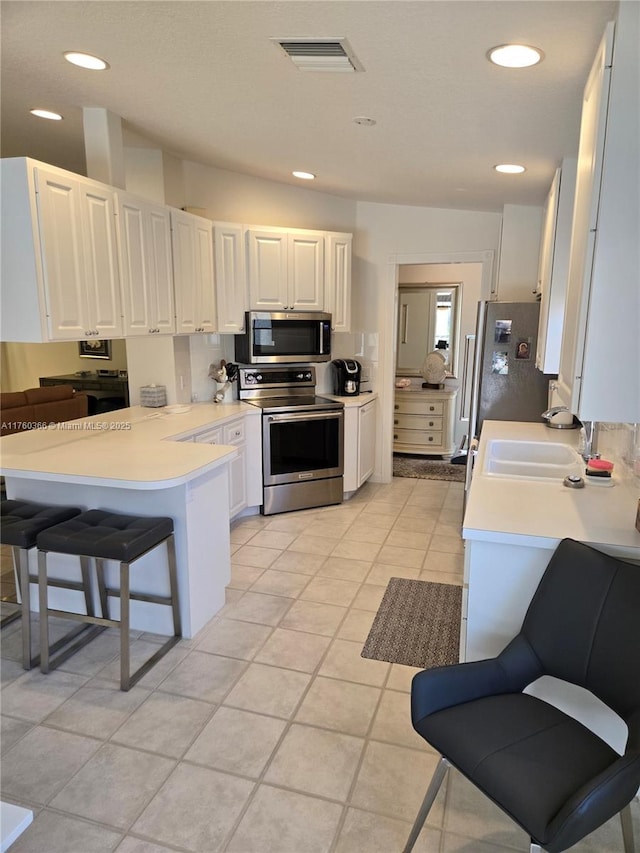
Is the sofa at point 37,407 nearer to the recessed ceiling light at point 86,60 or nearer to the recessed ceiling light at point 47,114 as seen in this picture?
the recessed ceiling light at point 47,114

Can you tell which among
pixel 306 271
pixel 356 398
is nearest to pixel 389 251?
pixel 306 271

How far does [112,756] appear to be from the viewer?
78.4 inches

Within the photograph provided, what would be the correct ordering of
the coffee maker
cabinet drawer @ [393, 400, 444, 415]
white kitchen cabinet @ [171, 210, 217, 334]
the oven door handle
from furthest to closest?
cabinet drawer @ [393, 400, 444, 415] < the coffee maker < the oven door handle < white kitchen cabinet @ [171, 210, 217, 334]

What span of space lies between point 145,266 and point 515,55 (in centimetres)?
226

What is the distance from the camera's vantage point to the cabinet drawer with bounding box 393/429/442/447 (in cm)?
626

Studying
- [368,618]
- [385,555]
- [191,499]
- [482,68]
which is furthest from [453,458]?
[482,68]

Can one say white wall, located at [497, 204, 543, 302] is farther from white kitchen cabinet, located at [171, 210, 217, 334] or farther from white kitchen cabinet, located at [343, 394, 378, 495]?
white kitchen cabinet, located at [171, 210, 217, 334]

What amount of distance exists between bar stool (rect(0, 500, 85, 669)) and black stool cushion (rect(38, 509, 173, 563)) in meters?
0.10

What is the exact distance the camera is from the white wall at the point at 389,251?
4793 mm

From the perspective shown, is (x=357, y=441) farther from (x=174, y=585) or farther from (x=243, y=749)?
(x=243, y=749)

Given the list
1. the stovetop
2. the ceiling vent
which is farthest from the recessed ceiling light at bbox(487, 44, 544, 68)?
the stovetop

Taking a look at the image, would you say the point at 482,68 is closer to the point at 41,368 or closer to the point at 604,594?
the point at 604,594

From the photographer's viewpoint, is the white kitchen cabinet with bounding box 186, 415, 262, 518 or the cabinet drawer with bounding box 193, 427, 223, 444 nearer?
the cabinet drawer with bounding box 193, 427, 223, 444

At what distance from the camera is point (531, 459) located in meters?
3.13
